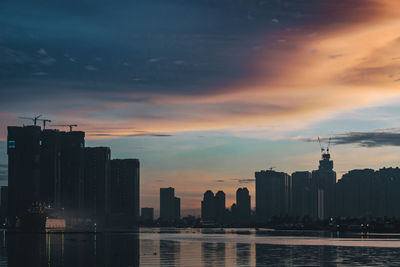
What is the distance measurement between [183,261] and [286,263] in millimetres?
16953

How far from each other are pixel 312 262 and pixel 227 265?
15.6 metres

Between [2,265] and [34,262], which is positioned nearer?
[2,265]

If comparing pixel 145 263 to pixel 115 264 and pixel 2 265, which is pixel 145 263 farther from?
pixel 2 265

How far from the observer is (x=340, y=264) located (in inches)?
3730

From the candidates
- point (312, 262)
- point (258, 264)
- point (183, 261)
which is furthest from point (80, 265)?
point (312, 262)

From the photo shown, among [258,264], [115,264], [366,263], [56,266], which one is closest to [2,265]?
[56,266]

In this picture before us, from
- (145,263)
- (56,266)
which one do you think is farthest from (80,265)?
(145,263)

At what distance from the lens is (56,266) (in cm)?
9044

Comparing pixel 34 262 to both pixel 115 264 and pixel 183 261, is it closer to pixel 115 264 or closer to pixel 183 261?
pixel 115 264

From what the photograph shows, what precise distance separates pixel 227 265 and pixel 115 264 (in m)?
17.3

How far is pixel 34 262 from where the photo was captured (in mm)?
98625

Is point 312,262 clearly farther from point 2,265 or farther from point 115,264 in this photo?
point 2,265

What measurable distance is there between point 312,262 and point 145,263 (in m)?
27.2

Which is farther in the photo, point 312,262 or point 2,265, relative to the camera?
point 312,262
